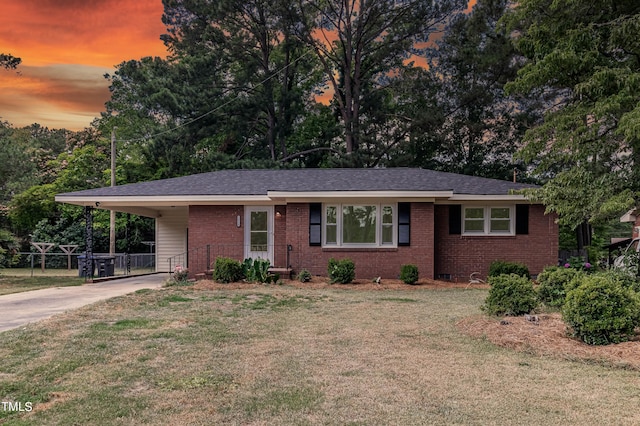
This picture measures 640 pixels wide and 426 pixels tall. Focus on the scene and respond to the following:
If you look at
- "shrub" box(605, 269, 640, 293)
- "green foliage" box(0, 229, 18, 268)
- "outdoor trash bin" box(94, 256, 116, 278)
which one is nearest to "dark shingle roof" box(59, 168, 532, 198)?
"outdoor trash bin" box(94, 256, 116, 278)

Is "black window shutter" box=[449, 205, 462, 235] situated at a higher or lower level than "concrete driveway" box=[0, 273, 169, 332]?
higher

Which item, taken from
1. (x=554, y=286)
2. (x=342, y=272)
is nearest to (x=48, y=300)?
(x=342, y=272)

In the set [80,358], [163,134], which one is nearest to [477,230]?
[80,358]

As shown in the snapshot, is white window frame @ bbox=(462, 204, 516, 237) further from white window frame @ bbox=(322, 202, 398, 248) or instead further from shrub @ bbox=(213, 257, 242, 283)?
shrub @ bbox=(213, 257, 242, 283)

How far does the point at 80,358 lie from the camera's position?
565cm

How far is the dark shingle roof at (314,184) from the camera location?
1545 centimetres

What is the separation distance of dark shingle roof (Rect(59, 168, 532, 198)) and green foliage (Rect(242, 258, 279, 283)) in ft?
7.81

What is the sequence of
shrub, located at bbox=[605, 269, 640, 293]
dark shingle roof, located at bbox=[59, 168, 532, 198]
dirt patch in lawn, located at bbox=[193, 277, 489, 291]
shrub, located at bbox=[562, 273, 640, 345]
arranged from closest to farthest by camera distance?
shrub, located at bbox=[562, 273, 640, 345], shrub, located at bbox=[605, 269, 640, 293], dirt patch in lawn, located at bbox=[193, 277, 489, 291], dark shingle roof, located at bbox=[59, 168, 532, 198]

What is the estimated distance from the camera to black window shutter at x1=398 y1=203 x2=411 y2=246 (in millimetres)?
15203

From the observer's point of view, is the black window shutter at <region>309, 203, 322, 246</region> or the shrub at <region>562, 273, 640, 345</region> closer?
the shrub at <region>562, 273, 640, 345</region>

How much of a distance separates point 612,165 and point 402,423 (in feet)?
30.4

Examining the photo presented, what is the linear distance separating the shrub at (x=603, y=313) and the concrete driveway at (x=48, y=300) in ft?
26.9

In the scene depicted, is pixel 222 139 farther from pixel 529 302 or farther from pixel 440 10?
pixel 529 302

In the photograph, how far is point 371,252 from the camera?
1532cm
